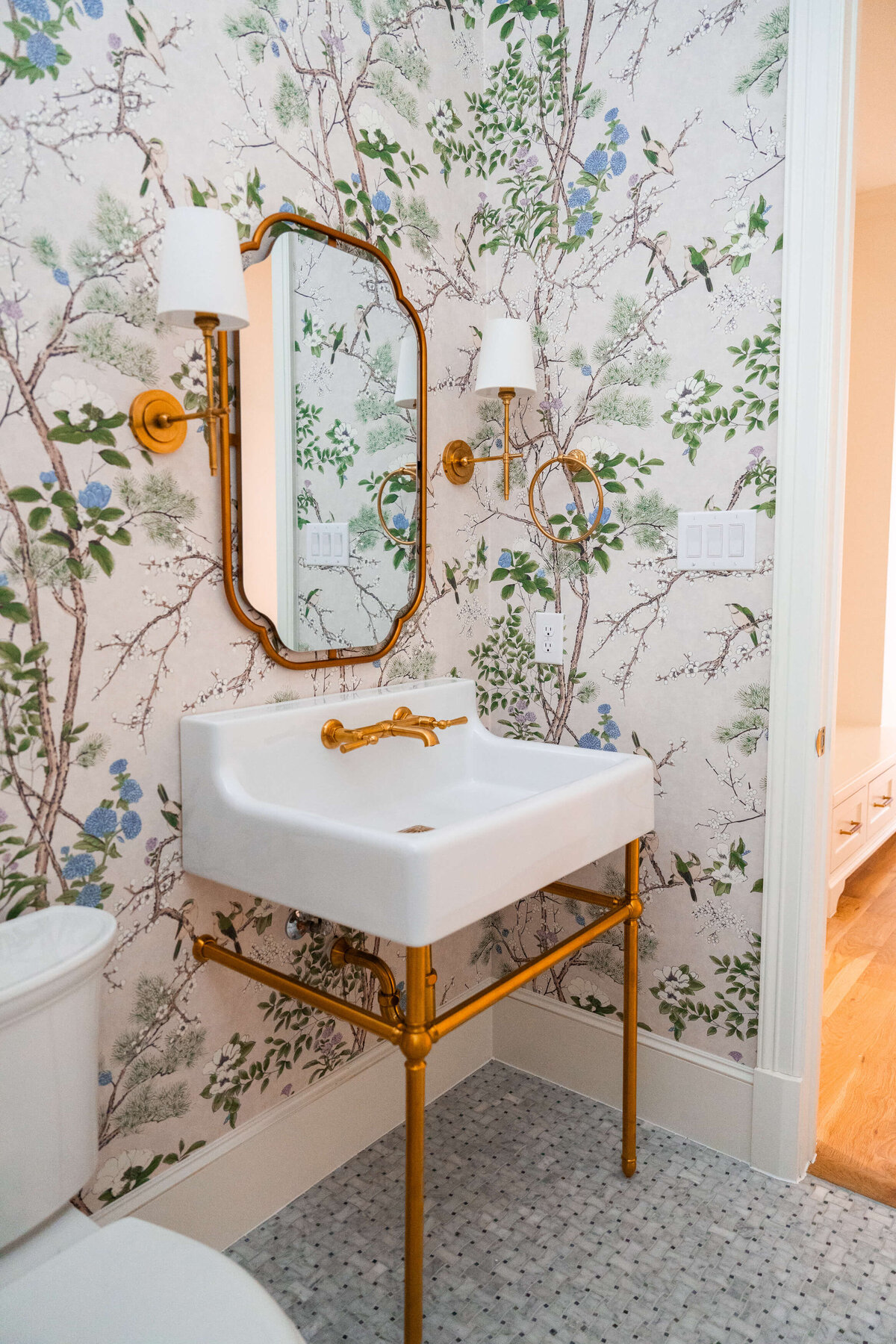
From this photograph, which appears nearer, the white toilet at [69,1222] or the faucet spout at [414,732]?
the white toilet at [69,1222]

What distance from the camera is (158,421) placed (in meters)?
1.29

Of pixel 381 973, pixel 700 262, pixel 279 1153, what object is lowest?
pixel 279 1153

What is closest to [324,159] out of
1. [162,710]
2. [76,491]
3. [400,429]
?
[400,429]

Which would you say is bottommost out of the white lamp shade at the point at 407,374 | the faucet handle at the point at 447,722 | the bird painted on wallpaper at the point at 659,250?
the faucet handle at the point at 447,722

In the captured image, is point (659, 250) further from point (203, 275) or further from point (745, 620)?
point (203, 275)

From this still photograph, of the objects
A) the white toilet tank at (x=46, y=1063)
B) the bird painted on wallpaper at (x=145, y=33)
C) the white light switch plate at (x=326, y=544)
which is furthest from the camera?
the white light switch plate at (x=326, y=544)

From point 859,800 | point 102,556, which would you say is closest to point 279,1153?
point 102,556

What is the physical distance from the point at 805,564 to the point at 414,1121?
1.13 meters

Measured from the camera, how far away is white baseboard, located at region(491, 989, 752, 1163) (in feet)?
5.60

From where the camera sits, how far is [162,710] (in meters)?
1.35

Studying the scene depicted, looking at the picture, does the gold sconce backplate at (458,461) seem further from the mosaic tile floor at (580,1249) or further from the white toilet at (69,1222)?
the mosaic tile floor at (580,1249)

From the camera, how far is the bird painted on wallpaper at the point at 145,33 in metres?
1.23

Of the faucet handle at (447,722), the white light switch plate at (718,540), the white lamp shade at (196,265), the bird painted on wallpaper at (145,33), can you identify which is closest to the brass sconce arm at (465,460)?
the white light switch plate at (718,540)

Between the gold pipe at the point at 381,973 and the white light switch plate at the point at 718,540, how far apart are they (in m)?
0.96
